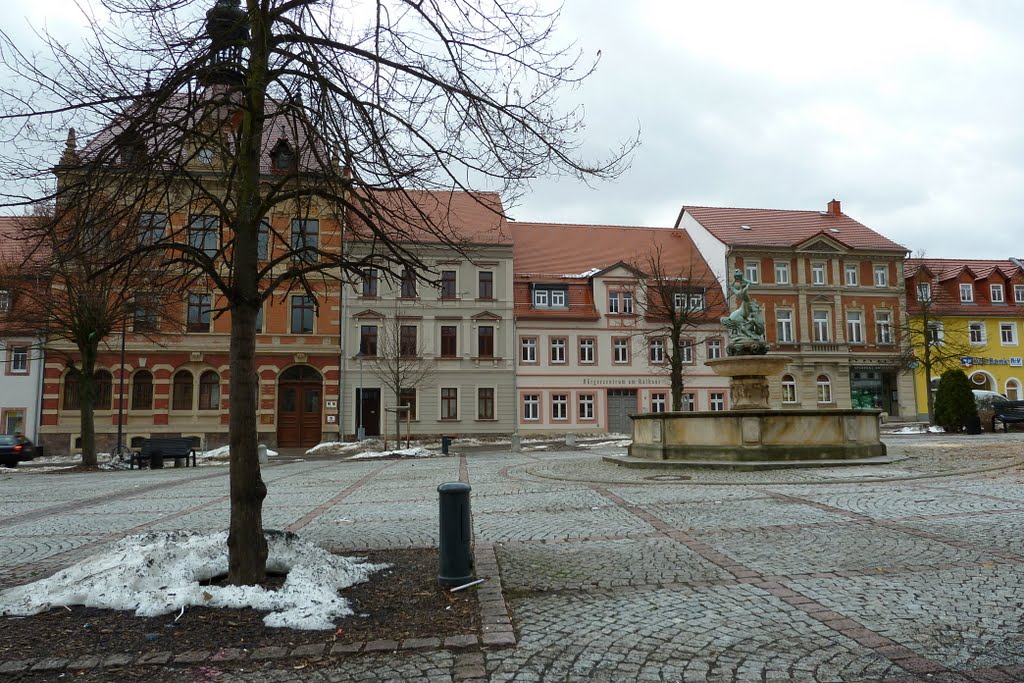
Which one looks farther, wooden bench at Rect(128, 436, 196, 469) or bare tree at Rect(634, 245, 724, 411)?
bare tree at Rect(634, 245, 724, 411)

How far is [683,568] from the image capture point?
6285mm

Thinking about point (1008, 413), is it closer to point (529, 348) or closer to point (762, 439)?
point (529, 348)

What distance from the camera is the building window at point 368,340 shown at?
123ft

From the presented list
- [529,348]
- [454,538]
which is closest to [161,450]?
[529,348]

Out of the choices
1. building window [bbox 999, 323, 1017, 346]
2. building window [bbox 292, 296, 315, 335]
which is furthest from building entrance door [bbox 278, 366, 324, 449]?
building window [bbox 999, 323, 1017, 346]

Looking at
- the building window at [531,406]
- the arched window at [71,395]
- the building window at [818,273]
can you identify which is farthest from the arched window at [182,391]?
the building window at [818,273]

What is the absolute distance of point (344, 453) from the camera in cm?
3036

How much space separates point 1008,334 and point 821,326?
40.3 ft

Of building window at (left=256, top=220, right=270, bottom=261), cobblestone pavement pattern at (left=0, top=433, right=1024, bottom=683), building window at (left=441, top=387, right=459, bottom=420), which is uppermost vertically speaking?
building window at (left=256, top=220, right=270, bottom=261)

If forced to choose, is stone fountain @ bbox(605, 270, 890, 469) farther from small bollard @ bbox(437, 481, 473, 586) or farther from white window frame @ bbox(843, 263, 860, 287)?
white window frame @ bbox(843, 263, 860, 287)

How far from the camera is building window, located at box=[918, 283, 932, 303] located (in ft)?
133

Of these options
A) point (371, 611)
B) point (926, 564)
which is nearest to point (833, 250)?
point (926, 564)

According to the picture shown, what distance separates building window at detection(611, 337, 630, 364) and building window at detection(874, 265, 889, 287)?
1605 cm

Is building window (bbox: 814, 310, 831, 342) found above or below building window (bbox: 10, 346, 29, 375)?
above
